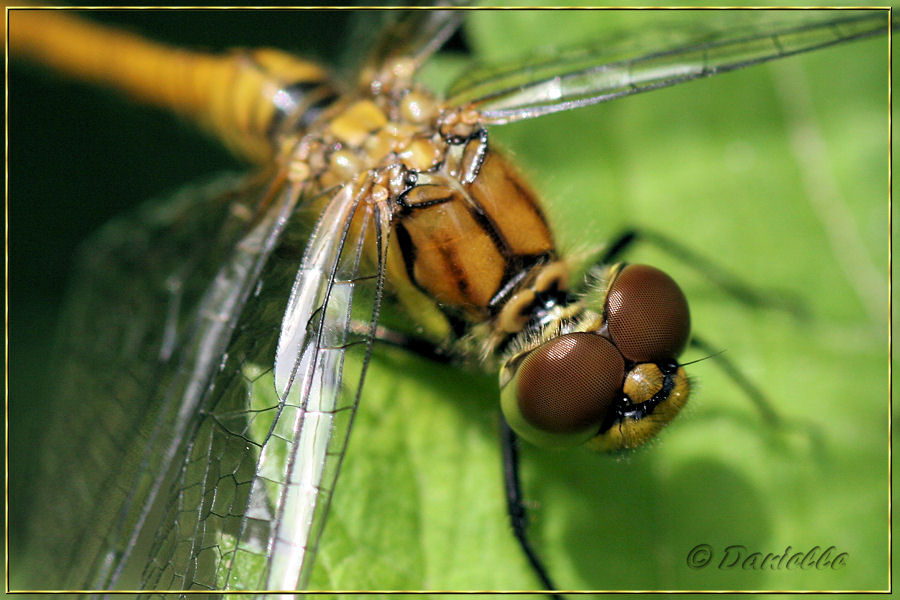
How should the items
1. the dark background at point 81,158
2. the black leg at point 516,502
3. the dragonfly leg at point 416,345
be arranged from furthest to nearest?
Result: the dark background at point 81,158, the dragonfly leg at point 416,345, the black leg at point 516,502

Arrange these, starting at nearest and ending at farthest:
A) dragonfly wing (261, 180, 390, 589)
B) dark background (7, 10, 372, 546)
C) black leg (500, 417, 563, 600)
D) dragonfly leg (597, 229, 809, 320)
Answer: dragonfly wing (261, 180, 390, 589) < black leg (500, 417, 563, 600) < dragonfly leg (597, 229, 809, 320) < dark background (7, 10, 372, 546)

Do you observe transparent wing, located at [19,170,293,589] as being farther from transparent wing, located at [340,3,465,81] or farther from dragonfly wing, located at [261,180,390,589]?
transparent wing, located at [340,3,465,81]

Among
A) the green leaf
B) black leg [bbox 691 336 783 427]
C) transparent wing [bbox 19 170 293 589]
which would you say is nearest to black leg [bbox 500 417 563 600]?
the green leaf

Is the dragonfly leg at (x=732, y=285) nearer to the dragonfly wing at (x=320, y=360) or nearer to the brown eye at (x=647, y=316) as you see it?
the brown eye at (x=647, y=316)

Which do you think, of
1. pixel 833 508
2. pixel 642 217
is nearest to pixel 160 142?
pixel 642 217

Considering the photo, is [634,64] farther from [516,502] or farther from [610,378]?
[516,502]

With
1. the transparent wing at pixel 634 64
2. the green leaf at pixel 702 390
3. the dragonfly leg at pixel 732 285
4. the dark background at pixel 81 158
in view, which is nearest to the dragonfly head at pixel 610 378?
the green leaf at pixel 702 390

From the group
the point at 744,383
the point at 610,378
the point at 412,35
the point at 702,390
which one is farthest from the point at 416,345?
the point at 412,35
